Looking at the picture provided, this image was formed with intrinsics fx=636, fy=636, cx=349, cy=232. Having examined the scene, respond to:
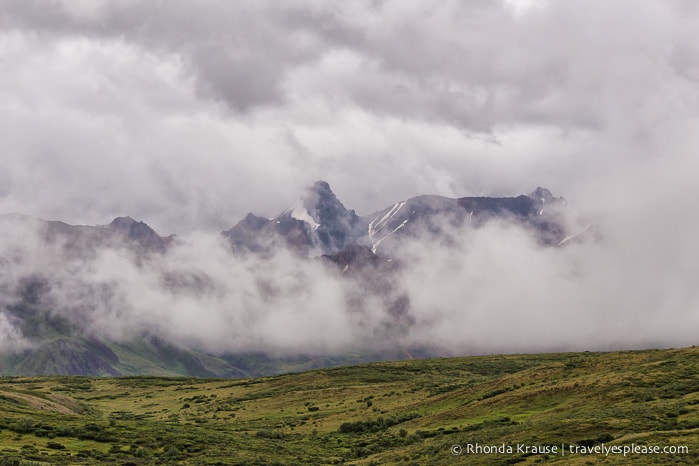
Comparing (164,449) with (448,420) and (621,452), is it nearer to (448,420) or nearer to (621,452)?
(448,420)

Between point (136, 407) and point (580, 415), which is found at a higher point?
point (580, 415)

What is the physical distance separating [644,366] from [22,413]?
281ft

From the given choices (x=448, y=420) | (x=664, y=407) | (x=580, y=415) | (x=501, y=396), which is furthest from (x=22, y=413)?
(x=664, y=407)

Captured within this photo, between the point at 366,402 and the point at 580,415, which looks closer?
the point at 580,415

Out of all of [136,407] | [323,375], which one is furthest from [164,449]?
[323,375]

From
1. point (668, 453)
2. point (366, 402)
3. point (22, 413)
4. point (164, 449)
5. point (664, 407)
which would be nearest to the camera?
point (668, 453)

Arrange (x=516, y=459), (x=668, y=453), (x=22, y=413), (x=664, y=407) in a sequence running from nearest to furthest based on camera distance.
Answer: (x=668, y=453), (x=516, y=459), (x=664, y=407), (x=22, y=413)

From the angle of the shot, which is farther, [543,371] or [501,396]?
[543,371]

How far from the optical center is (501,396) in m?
88.2

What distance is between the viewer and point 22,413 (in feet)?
292

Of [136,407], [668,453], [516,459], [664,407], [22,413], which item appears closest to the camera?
Result: [668,453]

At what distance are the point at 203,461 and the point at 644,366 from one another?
58.3m

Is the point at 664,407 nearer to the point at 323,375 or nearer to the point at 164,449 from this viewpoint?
the point at 164,449

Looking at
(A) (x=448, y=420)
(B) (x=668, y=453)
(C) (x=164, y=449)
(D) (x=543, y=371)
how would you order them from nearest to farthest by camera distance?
(B) (x=668, y=453) → (C) (x=164, y=449) → (A) (x=448, y=420) → (D) (x=543, y=371)
